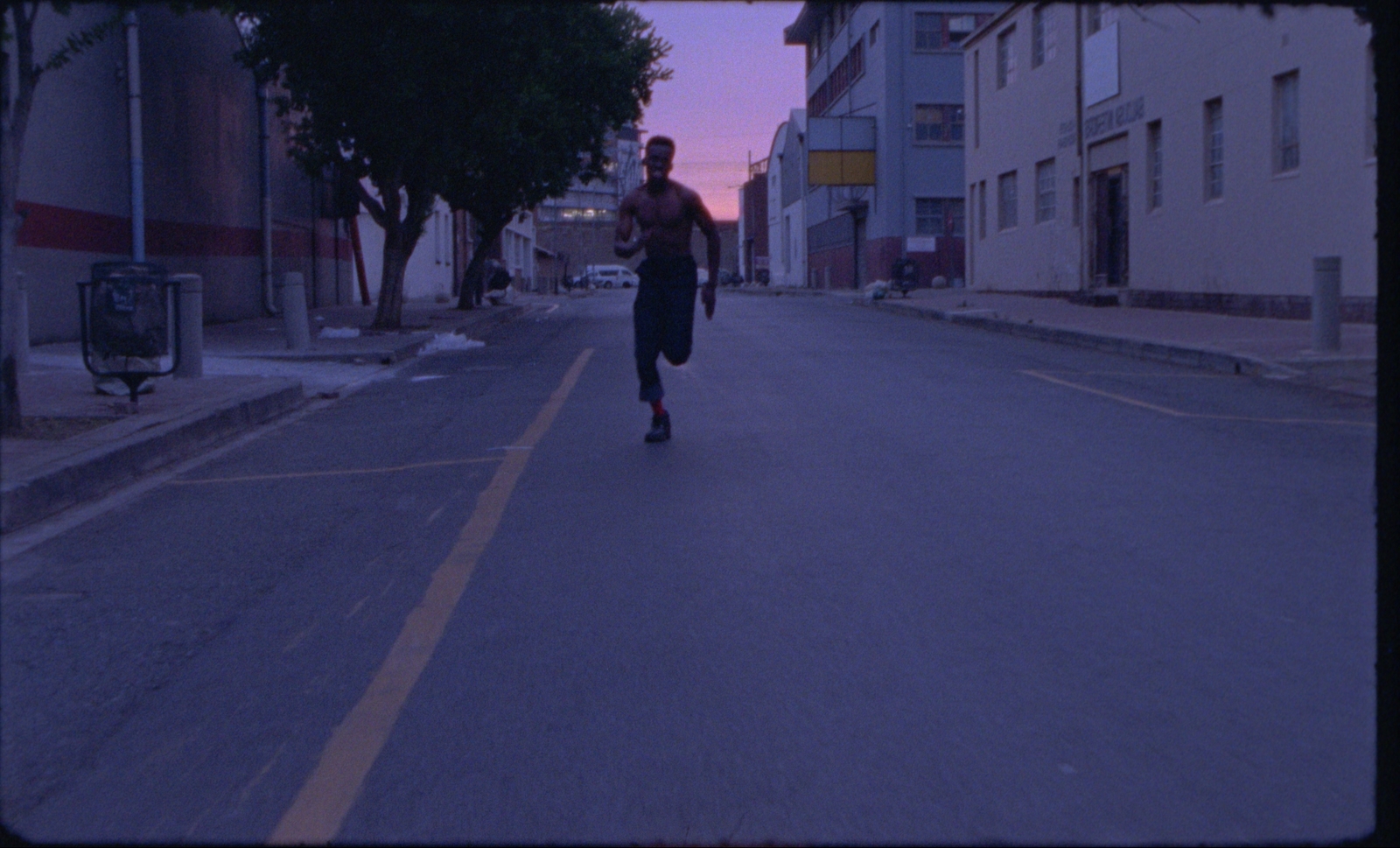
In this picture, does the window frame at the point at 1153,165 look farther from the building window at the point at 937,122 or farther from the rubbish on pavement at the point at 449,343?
the building window at the point at 937,122

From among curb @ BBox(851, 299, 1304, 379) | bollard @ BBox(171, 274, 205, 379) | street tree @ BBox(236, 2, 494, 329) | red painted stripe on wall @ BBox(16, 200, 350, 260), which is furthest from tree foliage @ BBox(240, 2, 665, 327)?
curb @ BBox(851, 299, 1304, 379)

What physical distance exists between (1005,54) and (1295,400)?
26.3 meters

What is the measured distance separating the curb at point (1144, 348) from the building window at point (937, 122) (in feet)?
88.6

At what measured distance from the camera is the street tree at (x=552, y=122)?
20.4m

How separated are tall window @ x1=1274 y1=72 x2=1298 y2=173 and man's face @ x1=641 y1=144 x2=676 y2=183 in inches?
545

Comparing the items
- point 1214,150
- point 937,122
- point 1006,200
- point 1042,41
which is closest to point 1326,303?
point 1214,150

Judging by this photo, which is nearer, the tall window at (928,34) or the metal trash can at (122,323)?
the metal trash can at (122,323)

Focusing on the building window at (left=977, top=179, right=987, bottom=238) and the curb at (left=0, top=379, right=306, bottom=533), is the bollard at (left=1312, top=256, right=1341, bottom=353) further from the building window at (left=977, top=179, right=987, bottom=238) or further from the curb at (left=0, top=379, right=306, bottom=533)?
the building window at (left=977, top=179, right=987, bottom=238)

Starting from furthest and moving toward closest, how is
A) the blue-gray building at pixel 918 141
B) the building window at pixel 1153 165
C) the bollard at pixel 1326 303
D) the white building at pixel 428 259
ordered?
the blue-gray building at pixel 918 141 < the white building at pixel 428 259 < the building window at pixel 1153 165 < the bollard at pixel 1326 303

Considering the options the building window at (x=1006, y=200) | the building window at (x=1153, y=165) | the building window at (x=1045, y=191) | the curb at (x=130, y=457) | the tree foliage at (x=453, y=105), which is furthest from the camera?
the building window at (x=1006, y=200)

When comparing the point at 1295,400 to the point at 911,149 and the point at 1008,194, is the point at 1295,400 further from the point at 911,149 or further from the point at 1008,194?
the point at 911,149

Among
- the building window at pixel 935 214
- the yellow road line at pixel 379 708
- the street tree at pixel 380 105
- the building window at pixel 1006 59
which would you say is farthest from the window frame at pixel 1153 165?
the building window at pixel 935 214

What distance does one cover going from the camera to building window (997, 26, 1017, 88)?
114 ft

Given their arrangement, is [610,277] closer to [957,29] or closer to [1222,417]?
[957,29]
